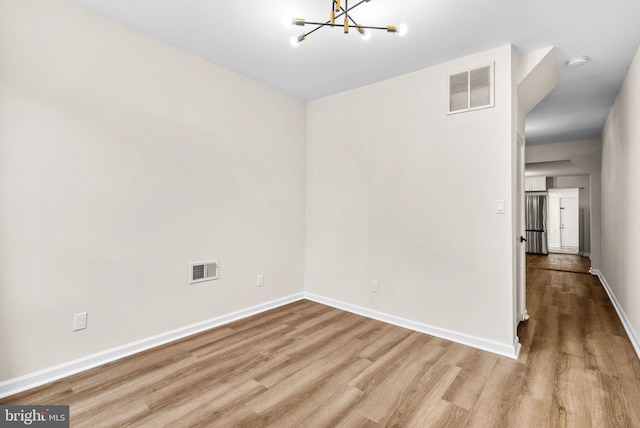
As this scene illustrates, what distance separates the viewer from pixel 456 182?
303 centimetres

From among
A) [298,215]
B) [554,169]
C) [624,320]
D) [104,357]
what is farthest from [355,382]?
[554,169]

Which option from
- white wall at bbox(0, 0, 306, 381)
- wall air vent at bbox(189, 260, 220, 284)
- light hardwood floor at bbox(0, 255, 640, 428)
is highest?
white wall at bbox(0, 0, 306, 381)

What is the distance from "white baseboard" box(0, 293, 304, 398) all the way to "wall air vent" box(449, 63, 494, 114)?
123 inches

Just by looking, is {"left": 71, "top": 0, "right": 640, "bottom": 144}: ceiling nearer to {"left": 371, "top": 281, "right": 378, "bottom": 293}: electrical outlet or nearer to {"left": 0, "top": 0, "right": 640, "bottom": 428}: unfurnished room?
{"left": 0, "top": 0, "right": 640, "bottom": 428}: unfurnished room

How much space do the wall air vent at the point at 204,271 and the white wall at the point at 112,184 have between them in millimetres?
70

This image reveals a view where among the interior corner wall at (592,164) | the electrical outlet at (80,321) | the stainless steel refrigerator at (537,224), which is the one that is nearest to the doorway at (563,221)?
the stainless steel refrigerator at (537,224)

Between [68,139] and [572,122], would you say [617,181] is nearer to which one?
[572,122]

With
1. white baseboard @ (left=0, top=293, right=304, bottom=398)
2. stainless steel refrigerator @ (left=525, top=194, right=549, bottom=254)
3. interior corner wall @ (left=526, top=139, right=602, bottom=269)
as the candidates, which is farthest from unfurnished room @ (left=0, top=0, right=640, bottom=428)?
stainless steel refrigerator @ (left=525, top=194, right=549, bottom=254)

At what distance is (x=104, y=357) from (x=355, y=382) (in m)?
1.99

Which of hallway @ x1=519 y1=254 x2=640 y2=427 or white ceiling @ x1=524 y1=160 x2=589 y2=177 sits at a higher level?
white ceiling @ x1=524 y1=160 x2=589 y2=177

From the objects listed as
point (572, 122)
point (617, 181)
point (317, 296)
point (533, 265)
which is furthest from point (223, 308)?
point (533, 265)

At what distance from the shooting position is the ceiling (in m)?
2.26

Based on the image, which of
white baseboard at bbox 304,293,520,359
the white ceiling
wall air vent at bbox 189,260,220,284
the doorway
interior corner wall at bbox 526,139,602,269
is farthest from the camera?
the doorway

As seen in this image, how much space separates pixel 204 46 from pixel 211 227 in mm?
1736
